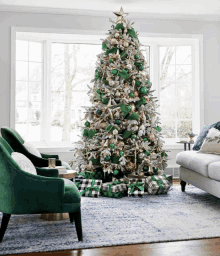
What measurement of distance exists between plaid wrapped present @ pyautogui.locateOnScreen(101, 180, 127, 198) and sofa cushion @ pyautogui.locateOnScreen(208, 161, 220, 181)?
3.87ft

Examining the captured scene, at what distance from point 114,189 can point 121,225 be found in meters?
1.20

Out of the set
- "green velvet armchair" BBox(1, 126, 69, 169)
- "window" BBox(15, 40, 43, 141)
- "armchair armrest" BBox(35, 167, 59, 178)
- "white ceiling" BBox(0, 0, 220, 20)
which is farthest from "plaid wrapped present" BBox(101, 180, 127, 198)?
"white ceiling" BBox(0, 0, 220, 20)

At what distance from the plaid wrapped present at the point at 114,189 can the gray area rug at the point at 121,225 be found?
14cm

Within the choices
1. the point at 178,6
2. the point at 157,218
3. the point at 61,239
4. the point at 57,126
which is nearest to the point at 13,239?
the point at 61,239

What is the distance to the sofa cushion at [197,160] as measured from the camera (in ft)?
12.4

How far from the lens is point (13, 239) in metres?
2.67

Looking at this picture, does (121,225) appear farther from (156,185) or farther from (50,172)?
(156,185)

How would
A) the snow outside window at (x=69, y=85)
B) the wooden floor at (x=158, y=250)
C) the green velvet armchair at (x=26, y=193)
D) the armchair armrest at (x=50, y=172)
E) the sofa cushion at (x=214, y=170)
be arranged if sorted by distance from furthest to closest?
the snow outside window at (x=69, y=85) < the sofa cushion at (x=214, y=170) < the armchair armrest at (x=50, y=172) < the green velvet armchair at (x=26, y=193) < the wooden floor at (x=158, y=250)

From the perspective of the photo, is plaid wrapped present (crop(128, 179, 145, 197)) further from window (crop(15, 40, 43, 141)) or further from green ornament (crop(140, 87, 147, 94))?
window (crop(15, 40, 43, 141))

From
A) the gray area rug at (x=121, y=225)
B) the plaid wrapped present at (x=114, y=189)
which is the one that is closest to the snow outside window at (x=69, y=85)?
the plaid wrapped present at (x=114, y=189)

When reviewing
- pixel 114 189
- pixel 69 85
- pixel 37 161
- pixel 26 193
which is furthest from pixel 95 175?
pixel 26 193

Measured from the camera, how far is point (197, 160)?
4012 millimetres

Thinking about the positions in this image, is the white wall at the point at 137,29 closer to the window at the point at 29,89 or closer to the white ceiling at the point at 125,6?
the white ceiling at the point at 125,6

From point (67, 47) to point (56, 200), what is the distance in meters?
3.90
